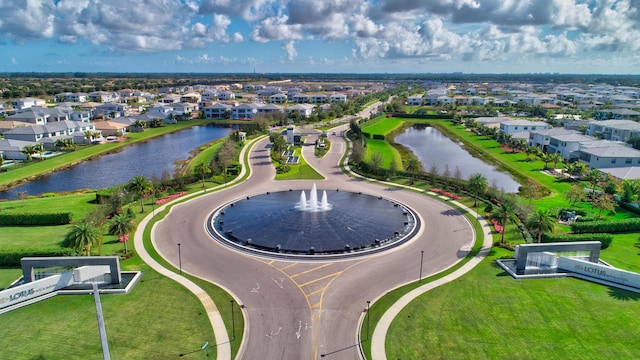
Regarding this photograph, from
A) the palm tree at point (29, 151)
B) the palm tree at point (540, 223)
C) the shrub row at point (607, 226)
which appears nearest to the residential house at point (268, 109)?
the palm tree at point (29, 151)

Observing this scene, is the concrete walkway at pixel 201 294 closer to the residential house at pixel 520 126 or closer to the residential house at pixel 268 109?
the residential house at pixel 520 126

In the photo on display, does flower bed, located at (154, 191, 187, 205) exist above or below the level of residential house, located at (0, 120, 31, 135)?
below

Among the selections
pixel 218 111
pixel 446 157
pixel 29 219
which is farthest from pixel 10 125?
pixel 446 157

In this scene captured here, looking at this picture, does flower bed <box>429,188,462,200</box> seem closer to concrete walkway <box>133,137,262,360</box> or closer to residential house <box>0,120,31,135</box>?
concrete walkway <box>133,137,262,360</box>

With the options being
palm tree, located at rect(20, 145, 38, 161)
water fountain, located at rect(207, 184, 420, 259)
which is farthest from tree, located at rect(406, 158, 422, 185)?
palm tree, located at rect(20, 145, 38, 161)

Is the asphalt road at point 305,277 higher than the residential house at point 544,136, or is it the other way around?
the residential house at point 544,136
